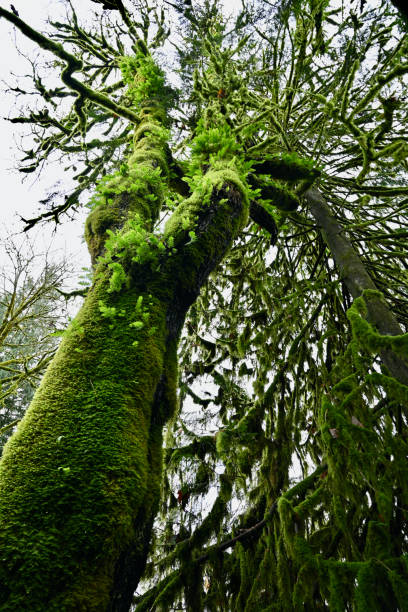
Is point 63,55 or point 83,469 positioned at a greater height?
point 63,55

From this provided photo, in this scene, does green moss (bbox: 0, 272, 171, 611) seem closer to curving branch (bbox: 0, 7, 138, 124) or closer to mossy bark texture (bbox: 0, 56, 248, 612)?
mossy bark texture (bbox: 0, 56, 248, 612)

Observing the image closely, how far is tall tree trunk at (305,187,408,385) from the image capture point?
2.96 metres

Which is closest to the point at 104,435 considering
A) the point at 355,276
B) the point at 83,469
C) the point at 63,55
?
the point at 83,469

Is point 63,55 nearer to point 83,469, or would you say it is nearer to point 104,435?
point 104,435

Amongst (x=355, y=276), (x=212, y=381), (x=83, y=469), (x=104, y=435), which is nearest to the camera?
(x=83, y=469)

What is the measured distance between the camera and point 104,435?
72.7 inches

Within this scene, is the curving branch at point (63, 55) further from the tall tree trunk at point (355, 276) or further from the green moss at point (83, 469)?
the tall tree trunk at point (355, 276)

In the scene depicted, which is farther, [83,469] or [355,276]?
[355,276]

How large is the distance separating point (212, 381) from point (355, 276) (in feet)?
8.89

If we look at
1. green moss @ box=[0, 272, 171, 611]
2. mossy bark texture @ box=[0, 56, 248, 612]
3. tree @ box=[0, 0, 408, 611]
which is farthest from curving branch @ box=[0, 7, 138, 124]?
green moss @ box=[0, 272, 171, 611]

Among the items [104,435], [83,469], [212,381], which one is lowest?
[83,469]

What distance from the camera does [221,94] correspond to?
477 centimetres

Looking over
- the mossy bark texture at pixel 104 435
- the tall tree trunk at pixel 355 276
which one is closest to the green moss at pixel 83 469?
the mossy bark texture at pixel 104 435

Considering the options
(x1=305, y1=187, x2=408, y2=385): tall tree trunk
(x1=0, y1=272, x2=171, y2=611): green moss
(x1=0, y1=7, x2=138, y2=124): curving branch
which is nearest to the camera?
(x1=0, y1=272, x2=171, y2=611): green moss
